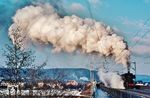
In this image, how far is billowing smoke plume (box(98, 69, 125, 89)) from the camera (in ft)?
409

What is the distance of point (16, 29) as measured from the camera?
8288cm

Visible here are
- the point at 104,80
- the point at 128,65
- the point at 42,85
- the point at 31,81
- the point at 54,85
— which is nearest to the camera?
the point at 128,65

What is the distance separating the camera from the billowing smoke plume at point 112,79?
124700 millimetres

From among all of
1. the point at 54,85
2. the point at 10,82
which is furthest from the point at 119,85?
the point at 54,85

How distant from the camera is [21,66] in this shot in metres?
80.9

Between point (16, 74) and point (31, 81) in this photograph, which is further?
point (31, 81)

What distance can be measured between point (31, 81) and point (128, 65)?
30.2m

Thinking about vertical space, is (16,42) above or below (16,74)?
above

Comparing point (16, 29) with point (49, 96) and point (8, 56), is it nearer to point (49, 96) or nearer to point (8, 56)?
point (8, 56)

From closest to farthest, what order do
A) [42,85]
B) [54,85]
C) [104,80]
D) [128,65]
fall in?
[128,65], [104,80], [42,85], [54,85]

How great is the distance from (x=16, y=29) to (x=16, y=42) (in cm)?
223

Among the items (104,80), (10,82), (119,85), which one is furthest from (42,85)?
(10,82)

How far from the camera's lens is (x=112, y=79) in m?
135

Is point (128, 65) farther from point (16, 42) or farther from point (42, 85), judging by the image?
point (42, 85)
